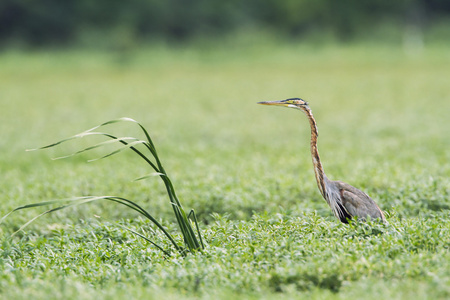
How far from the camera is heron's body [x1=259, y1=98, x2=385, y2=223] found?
5.20 metres

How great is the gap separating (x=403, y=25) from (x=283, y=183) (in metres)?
32.8

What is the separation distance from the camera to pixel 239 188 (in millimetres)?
7613

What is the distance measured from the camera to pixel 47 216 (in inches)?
278

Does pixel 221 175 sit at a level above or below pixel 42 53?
above

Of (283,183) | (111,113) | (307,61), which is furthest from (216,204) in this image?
(307,61)

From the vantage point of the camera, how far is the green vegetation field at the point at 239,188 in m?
4.30

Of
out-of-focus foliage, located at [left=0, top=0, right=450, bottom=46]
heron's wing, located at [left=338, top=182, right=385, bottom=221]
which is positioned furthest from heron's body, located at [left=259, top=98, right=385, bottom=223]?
out-of-focus foliage, located at [left=0, top=0, right=450, bottom=46]

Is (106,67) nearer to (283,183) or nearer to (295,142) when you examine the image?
(295,142)

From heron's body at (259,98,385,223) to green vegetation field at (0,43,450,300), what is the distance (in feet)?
0.55

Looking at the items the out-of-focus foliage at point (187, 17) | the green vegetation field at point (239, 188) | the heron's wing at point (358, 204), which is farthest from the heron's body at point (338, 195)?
the out-of-focus foliage at point (187, 17)

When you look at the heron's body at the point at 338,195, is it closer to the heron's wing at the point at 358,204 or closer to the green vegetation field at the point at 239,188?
the heron's wing at the point at 358,204

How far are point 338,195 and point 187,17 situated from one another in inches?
1466

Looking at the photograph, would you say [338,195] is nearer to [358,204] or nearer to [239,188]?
[358,204]

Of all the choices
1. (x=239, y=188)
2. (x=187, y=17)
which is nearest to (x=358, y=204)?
(x=239, y=188)
